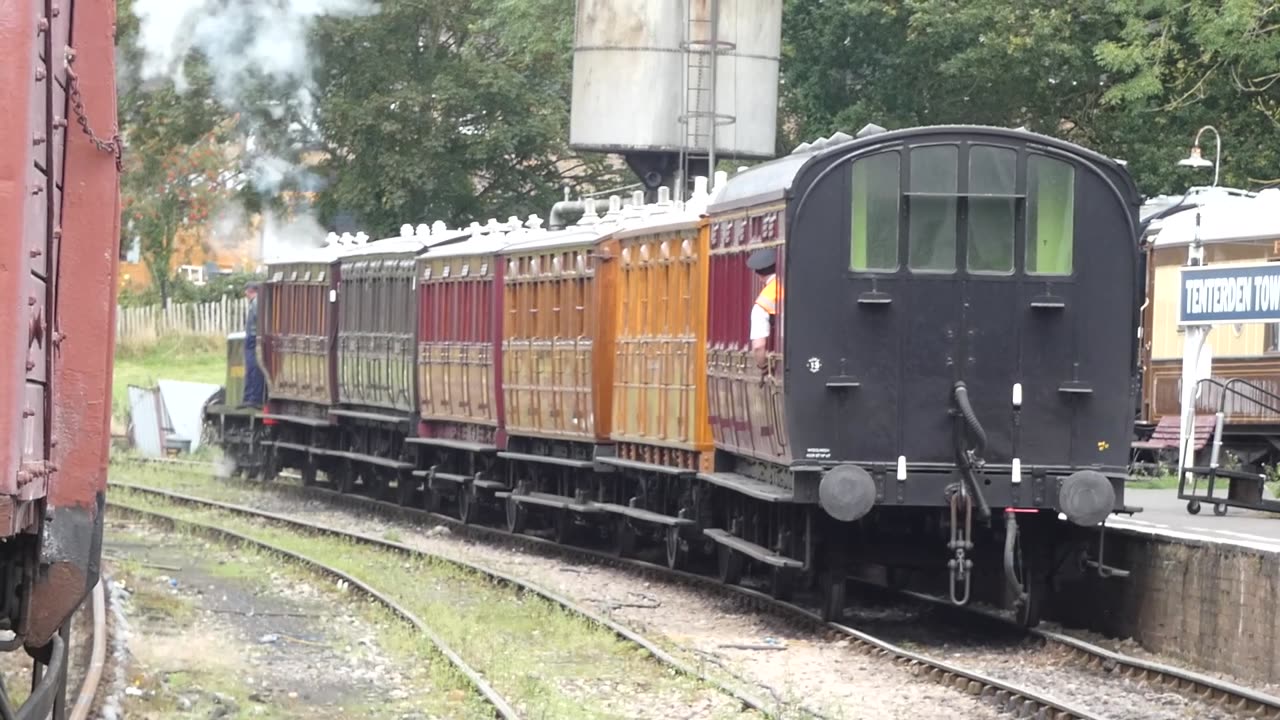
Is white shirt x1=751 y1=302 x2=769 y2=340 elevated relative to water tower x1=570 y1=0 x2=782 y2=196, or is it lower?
lower

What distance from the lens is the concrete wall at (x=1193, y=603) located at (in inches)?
472

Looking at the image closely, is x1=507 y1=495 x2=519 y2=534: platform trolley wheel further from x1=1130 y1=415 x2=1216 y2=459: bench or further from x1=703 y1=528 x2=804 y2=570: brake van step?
x1=1130 y1=415 x2=1216 y2=459: bench

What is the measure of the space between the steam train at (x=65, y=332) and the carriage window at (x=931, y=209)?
7.59 meters

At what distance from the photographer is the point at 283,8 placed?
1329 inches

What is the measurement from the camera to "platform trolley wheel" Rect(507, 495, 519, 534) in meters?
22.8

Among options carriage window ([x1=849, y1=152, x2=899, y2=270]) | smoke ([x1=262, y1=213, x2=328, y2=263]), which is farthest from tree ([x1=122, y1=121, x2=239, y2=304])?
carriage window ([x1=849, y1=152, x2=899, y2=270])

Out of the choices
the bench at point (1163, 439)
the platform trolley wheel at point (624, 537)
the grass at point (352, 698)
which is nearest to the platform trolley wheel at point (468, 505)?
the platform trolley wheel at point (624, 537)

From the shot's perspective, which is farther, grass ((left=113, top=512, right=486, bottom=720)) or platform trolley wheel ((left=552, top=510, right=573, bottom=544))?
platform trolley wheel ((left=552, top=510, right=573, bottom=544))

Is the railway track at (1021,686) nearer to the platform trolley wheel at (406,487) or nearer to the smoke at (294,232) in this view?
the platform trolley wheel at (406,487)

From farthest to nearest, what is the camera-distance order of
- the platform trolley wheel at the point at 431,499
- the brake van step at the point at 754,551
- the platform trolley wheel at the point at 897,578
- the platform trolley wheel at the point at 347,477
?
the platform trolley wheel at the point at 347,477 → the platform trolley wheel at the point at 431,499 → the platform trolley wheel at the point at 897,578 → the brake van step at the point at 754,551

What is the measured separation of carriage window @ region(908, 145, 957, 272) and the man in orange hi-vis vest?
90 centimetres

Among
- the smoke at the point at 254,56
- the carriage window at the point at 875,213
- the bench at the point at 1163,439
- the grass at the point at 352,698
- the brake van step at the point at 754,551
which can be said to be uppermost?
the smoke at the point at 254,56

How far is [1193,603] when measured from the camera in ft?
42.5

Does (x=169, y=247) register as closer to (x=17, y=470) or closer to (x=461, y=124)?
(x=461, y=124)
